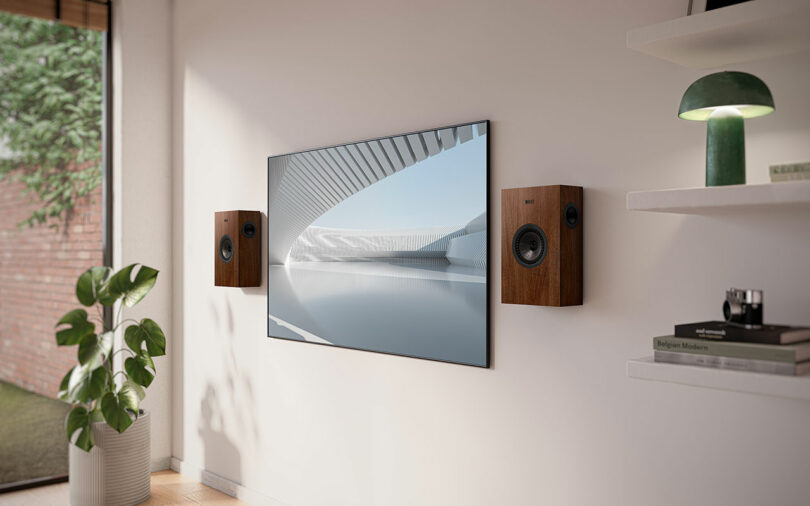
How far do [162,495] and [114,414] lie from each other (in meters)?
0.65

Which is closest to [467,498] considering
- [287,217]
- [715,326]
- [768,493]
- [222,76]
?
[768,493]

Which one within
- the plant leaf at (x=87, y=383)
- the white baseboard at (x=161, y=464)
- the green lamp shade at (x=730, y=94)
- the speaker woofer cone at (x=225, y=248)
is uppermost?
the green lamp shade at (x=730, y=94)

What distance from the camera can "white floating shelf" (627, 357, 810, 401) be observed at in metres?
1.51

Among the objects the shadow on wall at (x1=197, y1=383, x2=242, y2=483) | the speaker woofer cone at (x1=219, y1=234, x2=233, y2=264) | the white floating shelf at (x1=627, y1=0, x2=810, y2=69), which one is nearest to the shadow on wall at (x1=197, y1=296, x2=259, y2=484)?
the shadow on wall at (x1=197, y1=383, x2=242, y2=483)

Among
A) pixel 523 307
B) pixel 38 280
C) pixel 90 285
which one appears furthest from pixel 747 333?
pixel 38 280

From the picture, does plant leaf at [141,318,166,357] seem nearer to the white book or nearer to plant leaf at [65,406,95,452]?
plant leaf at [65,406,95,452]

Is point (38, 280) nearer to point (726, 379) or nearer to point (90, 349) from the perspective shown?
point (90, 349)

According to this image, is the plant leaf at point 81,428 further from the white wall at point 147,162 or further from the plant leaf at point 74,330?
the white wall at point 147,162

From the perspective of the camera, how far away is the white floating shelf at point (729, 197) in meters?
1.55

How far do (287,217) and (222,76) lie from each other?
1047 mm

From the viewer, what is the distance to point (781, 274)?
6.21ft

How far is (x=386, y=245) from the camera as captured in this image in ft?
9.68

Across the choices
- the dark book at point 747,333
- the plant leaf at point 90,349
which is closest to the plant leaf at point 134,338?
the plant leaf at point 90,349

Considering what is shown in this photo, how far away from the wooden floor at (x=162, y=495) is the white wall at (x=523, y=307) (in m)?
0.18
